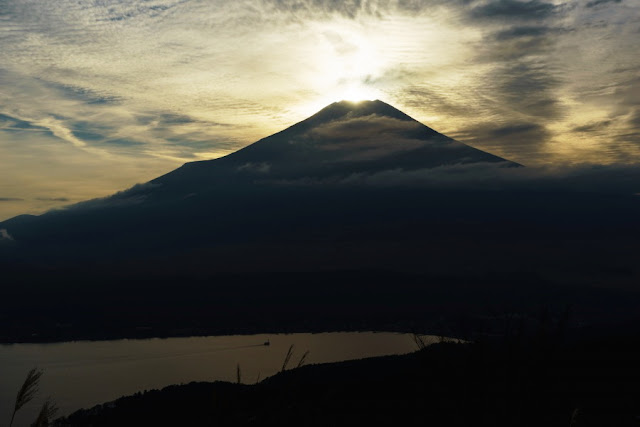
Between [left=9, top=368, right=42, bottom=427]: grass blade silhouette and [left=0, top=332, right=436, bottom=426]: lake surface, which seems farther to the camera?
[left=0, top=332, right=436, bottom=426]: lake surface

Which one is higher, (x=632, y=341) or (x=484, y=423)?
(x=484, y=423)

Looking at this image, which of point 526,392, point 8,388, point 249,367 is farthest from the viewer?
point 249,367

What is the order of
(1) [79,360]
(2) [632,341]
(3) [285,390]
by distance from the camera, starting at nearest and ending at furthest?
(3) [285,390] < (2) [632,341] < (1) [79,360]

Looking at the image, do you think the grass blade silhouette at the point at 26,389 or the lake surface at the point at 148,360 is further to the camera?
the lake surface at the point at 148,360

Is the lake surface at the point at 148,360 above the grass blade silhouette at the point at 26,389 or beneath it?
beneath

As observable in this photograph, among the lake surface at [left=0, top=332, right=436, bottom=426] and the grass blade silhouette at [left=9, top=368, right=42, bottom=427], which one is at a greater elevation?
the grass blade silhouette at [left=9, top=368, right=42, bottom=427]

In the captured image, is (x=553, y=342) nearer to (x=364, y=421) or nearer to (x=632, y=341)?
(x=364, y=421)

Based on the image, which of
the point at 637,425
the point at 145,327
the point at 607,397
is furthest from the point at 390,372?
the point at 145,327

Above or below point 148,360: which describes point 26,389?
above
